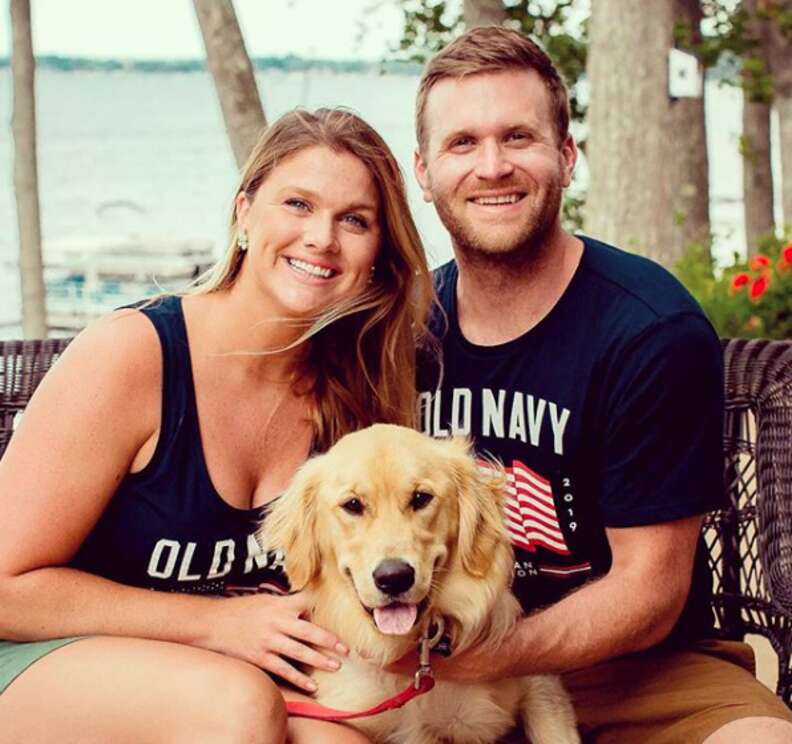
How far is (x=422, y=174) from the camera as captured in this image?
10.6ft

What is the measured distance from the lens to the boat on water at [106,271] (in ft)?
42.1

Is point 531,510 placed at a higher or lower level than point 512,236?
lower

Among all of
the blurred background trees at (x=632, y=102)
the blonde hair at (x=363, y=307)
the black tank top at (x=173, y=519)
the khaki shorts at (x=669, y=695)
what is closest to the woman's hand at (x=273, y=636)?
the black tank top at (x=173, y=519)

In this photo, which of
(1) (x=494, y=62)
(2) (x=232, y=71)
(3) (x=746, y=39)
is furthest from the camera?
(3) (x=746, y=39)

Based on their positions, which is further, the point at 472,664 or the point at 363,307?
the point at 363,307

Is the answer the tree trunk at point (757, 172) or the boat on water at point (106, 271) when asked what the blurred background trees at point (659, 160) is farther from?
the boat on water at point (106, 271)

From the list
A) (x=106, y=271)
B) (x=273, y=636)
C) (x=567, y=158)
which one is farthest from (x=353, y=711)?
(x=106, y=271)

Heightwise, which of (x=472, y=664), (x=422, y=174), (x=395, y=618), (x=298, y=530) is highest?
(x=422, y=174)

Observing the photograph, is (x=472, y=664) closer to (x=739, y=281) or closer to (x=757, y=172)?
(x=739, y=281)

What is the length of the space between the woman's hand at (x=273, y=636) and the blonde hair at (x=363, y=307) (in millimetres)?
440

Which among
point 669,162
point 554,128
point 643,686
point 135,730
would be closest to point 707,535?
point 643,686

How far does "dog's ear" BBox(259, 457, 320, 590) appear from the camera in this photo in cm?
266

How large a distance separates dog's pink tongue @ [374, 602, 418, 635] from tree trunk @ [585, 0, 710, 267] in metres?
5.25

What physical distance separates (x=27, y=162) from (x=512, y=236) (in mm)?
3632
